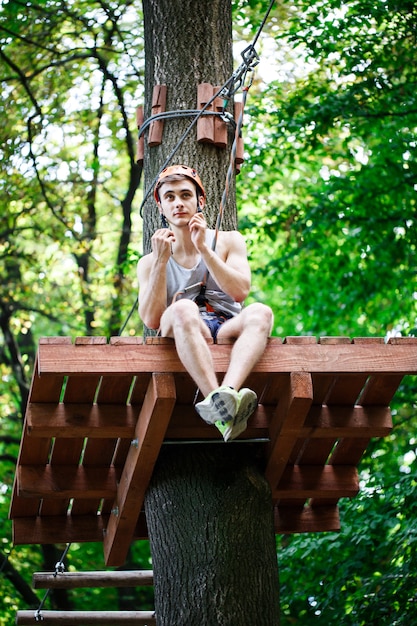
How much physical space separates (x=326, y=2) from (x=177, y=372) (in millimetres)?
6448

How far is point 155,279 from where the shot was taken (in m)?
4.80

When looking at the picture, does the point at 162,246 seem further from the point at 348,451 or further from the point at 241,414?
the point at 348,451

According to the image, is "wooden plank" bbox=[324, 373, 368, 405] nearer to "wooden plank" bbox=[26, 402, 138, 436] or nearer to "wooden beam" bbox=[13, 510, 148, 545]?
"wooden plank" bbox=[26, 402, 138, 436]

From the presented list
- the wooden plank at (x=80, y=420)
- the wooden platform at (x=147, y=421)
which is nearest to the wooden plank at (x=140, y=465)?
the wooden platform at (x=147, y=421)

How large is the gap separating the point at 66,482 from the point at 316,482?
136 cm

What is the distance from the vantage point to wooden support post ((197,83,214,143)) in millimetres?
5809

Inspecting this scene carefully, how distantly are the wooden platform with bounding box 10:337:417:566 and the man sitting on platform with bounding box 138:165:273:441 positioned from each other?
0.14 m

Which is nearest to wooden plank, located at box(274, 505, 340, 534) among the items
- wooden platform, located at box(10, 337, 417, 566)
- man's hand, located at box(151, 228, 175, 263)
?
wooden platform, located at box(10, 337, 417, 566)

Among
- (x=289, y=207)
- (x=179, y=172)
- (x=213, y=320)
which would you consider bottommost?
(x=213, y=320)

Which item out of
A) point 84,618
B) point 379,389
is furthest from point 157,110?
point 84,618

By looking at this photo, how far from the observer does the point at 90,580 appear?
6301mm

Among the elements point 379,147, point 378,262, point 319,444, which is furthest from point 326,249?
point 319,444

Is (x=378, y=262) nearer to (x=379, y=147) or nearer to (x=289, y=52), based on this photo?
(x=379, y=147)

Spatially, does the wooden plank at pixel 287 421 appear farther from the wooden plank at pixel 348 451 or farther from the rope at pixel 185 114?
the rope at pixel 185 114
